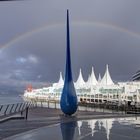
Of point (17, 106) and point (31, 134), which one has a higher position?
point (17, 106)

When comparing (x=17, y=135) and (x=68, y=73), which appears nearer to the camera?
(x=17, y=135)

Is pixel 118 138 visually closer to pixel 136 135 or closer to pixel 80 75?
pixel 136 135

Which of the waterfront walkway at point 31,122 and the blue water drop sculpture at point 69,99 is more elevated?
the blue water drop sculpture at point 69,99

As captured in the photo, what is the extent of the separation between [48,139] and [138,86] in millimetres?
76541

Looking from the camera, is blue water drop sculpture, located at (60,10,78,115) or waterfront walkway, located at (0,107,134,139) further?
blue water drop sculpture, located at (60,10,78,115)

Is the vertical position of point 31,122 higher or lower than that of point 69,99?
lower

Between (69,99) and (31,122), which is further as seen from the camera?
(69,99)

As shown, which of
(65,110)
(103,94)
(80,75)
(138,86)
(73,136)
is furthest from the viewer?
(80,75)

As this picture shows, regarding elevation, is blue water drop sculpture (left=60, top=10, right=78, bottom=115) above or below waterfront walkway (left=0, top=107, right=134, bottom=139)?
above

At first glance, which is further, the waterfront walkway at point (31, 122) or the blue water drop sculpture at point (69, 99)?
the blue water drop sculpture at point (69, 99)

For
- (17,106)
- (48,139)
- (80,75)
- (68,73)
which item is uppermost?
(80,75)

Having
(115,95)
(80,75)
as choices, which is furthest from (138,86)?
(80,75)

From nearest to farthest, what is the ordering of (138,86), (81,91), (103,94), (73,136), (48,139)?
(48,139), (73,136), (138,86), (103,94), (81,91)

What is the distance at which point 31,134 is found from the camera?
1427 cm
